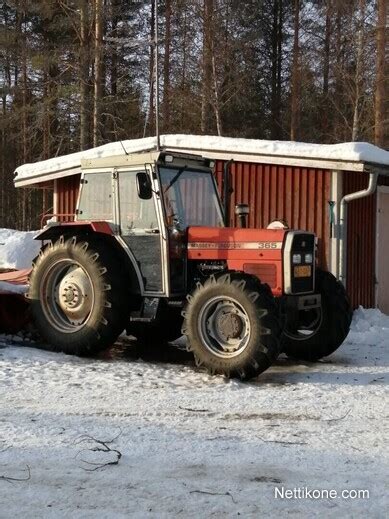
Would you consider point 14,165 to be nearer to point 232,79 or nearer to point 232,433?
point 232,79

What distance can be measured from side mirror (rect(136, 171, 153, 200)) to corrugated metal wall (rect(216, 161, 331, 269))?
12.9 ft

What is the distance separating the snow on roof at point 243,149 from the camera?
10.8m

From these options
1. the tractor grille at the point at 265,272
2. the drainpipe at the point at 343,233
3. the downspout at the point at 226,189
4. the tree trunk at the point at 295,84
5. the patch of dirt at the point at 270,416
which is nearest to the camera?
the patch of dirt at the point at 270,416

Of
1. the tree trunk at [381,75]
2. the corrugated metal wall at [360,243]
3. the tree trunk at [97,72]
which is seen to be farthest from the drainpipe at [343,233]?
the tree trunk at [97,72]

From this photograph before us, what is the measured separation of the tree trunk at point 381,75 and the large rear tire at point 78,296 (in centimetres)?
1511

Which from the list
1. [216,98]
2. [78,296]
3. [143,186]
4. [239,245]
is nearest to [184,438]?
[239,245]

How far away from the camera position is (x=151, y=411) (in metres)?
5.72

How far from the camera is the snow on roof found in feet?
35.4

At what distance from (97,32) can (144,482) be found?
19.6 m

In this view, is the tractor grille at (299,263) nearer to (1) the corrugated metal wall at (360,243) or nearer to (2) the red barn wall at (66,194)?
(1) the corrugated metal wall at (360,243)

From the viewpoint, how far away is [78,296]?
325 inches

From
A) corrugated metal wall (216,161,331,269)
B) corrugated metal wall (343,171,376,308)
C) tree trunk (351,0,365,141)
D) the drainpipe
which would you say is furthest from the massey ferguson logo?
tree trunk (351,0,365,141)

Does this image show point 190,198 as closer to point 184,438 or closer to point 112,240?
point 112,240

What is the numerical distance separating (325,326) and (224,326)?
1.67 metres
